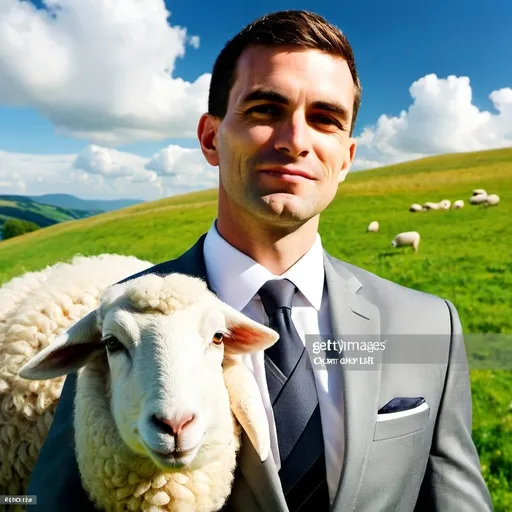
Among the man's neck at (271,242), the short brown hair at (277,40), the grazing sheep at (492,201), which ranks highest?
the grazing sheep at (492,201)

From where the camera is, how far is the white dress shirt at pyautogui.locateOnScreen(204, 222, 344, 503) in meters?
1.82

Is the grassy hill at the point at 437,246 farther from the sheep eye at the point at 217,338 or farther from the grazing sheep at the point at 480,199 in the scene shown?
the sheep eye at the point at 217,338

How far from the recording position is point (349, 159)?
2.30 metres

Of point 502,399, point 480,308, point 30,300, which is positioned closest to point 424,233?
point 480,308

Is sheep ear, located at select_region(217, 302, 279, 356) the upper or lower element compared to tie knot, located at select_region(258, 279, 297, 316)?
lower

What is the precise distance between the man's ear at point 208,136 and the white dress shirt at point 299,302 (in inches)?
11.6

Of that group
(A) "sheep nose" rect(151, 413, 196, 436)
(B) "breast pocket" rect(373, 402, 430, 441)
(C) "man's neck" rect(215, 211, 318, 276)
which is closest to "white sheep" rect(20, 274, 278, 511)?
(A) "sheep nose" rect(151, 413, 196, 436)

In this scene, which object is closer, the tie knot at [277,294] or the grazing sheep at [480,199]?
Result: the tie knot at [277,294]

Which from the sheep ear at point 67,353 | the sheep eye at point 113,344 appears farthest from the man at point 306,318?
the sheep eye at point 113,344

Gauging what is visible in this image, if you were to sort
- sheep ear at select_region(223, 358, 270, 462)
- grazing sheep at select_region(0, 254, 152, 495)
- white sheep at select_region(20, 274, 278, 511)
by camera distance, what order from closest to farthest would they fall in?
sheep ear at select_region(223, 358, 270, 462)
white sheep at select_region(20, 274, 278, 511)
grazing sheep at select_region(0, 254, 152, 495)

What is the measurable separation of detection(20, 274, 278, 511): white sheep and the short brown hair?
79 centimetres

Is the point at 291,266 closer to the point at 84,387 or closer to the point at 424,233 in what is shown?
the point at 84,387

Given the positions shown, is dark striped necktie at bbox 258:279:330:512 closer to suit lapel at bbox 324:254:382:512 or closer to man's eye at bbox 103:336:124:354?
suit lapel at bbox 324:254:382:512

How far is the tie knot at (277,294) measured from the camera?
194cm
